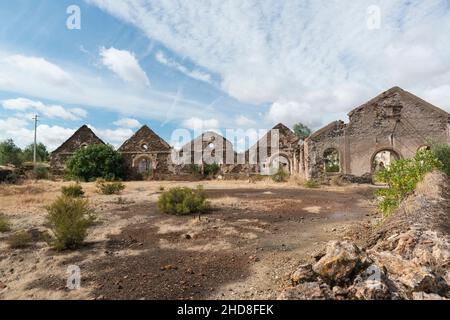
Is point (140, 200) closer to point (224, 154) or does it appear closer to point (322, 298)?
point (322, 298)

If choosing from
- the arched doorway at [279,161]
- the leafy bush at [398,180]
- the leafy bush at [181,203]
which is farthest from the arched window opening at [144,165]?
the leafy bush at [398,180]

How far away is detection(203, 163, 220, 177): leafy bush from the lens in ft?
92.1

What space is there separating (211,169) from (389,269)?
2505 centimetres

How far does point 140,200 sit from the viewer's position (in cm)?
1199

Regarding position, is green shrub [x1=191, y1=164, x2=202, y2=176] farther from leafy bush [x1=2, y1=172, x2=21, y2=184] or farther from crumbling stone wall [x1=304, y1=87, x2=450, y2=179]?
leafy bush [x1=2, y1=172, x2=21, y2=184]

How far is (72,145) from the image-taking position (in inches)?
1128

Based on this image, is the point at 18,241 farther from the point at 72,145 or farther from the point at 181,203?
the point at 72,145

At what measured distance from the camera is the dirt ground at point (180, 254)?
3887 mm

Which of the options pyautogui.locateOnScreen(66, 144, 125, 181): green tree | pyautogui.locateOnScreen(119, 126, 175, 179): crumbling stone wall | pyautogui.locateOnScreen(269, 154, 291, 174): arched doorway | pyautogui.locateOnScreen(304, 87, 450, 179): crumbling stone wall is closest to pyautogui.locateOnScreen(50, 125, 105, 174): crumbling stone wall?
pyautogui.locateOnScreen(119, 126, 175, 179): crumbling stone wall

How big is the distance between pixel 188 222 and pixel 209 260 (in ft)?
9.45

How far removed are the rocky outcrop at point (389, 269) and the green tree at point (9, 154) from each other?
35.1 metres

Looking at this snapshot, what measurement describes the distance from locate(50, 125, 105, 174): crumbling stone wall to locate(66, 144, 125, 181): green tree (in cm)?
366

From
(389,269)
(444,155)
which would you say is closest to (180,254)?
(389,269)
